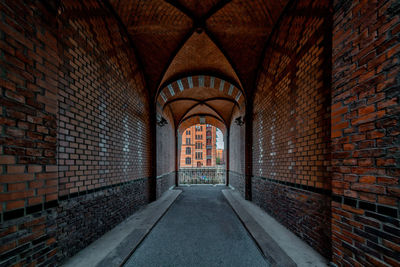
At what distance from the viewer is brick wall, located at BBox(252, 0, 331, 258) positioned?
2.31 m

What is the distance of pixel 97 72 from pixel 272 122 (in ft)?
13.3

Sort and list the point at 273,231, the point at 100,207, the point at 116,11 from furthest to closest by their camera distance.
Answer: the point at 116,11, the point at 273,231, the point at 100,207

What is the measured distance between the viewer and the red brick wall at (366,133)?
1317mm

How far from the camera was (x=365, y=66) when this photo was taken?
153cm

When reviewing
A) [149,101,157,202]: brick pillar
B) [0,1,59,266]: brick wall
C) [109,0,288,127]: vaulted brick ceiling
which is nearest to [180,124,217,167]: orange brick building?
[149,101,157,202]: brick pillar

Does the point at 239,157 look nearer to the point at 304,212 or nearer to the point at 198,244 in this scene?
the point at 304,212

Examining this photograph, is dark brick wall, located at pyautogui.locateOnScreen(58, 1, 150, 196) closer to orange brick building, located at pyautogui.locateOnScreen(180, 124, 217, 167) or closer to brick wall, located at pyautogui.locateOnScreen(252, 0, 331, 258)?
brick wall, located at pyautogui.locateOnScreen(252, 0, 331, 258)

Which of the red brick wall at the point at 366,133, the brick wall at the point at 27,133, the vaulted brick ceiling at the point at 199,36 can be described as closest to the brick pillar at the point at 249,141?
the vaulted brick ceiling at the point at 199,36

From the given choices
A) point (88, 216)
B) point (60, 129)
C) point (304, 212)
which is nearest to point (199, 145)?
point (304, 212)

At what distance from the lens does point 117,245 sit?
2475mm

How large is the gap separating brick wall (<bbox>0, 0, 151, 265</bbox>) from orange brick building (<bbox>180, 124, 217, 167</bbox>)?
30.0m

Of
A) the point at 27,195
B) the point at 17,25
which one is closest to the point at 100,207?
the point at 27,195

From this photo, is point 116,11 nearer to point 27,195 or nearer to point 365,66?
point 27,195

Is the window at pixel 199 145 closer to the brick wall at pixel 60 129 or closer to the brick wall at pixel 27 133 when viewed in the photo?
the brick wall at pixel 60 129
